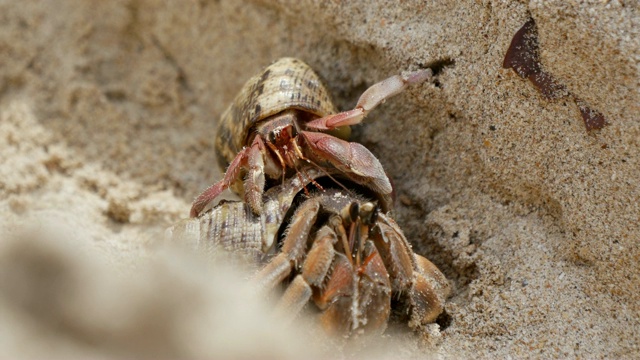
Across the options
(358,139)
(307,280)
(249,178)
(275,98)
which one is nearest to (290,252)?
(307,280)

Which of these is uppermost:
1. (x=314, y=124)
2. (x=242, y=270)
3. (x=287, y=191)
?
(x=314, y=124)

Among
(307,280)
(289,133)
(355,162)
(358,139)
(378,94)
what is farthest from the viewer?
(358,139)

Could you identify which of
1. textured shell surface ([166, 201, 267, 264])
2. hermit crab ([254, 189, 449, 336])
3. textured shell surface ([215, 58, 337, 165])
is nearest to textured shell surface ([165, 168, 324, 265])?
textured shell surface ([166, 201, 267, 264])

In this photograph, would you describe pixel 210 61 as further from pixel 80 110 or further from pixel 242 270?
pixel 242 270

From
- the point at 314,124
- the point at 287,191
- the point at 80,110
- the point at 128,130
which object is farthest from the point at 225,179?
the point at 80,110

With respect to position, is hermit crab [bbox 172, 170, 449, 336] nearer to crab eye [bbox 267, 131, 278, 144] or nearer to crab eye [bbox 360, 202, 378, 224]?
crab eye [bbox 360, 202, 378, 224]

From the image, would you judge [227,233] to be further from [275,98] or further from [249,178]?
[275,98]

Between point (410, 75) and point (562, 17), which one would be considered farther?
point (410, 75)

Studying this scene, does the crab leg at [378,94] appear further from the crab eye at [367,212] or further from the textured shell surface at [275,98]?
the crab eye at [367,212]
